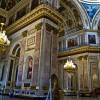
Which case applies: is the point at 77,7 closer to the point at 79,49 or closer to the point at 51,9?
the point at 79,49

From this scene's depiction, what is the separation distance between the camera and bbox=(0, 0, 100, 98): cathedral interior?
25.1ft

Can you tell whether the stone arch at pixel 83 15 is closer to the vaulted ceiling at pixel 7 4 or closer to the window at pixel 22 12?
the window at pixel 22 12

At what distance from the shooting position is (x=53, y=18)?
862 cm

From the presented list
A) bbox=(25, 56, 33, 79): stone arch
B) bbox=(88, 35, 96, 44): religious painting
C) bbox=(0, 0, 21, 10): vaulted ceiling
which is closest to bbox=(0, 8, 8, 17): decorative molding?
bbox=(0, 0, 21, 10): vaulted ceiling

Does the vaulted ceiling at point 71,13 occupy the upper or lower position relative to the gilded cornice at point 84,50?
upper

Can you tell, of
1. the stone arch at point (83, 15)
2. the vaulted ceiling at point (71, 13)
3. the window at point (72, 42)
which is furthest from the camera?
the window at point (72, 42)

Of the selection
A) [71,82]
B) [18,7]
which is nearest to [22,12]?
[18,7]

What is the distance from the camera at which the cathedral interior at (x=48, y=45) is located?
7.66 metres

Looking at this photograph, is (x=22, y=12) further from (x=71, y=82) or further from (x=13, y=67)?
(x=71, y=82)

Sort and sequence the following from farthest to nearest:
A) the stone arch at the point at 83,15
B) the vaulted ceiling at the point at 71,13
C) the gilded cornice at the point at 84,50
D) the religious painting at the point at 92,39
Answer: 1. the stone arch at the point at 83,15
2. the religious painting at the point at 92,39
3. the vaulted ceiling at the point at 71,13
4. the gilded cornice at the point at 84,50

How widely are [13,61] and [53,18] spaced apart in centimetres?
401

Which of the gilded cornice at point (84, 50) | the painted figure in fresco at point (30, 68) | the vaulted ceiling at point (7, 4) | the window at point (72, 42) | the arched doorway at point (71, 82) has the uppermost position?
the vaulted ceiling at point (7, 4)

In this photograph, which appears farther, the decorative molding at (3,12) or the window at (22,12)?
the decorative molding at (3,12)

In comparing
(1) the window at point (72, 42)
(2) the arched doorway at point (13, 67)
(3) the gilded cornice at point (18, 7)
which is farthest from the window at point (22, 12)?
(1) the window at point (72, 42)
